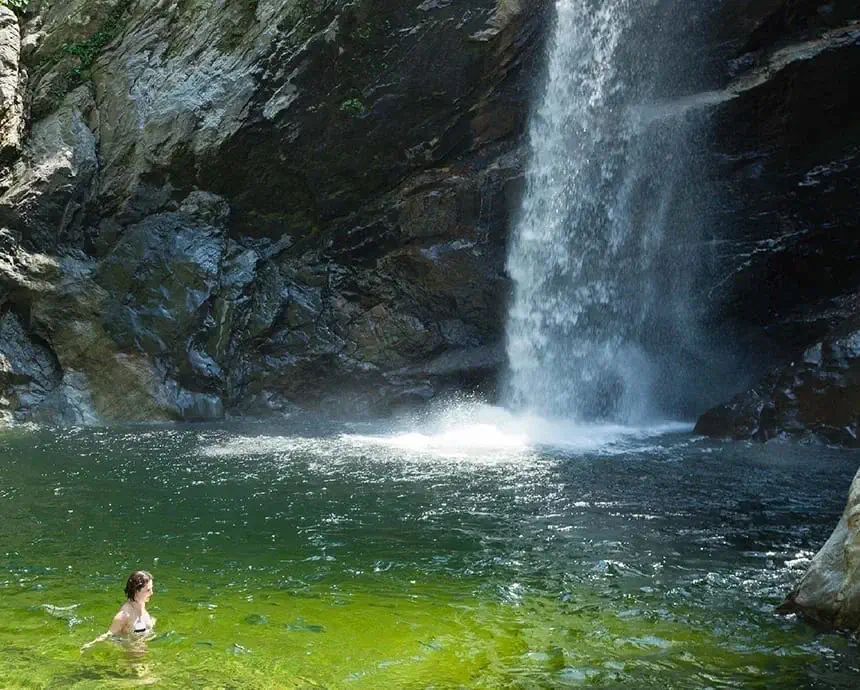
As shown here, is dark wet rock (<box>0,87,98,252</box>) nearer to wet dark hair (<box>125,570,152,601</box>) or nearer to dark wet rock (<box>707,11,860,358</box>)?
dark wet rock (<box>707,11,860,358</box>)

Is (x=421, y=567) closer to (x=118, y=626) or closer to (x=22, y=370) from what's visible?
(x=118, y=626)

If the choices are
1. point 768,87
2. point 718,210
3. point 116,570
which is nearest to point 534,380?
point 718,210

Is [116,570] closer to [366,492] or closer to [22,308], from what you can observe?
[366,492]

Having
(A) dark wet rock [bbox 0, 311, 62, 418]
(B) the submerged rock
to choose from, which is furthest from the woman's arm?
(A) dark wet rock [bbox 0, 311, 62, 418]

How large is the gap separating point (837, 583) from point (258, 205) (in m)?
17.7

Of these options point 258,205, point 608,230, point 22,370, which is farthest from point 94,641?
point 608,230

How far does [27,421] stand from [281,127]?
30.8 ft

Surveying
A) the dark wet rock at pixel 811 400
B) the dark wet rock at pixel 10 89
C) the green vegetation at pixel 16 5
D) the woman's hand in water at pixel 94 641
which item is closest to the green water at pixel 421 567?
the woman's hand in water at pixel 94 641

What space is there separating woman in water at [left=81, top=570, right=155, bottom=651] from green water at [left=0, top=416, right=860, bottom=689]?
0.17 meters

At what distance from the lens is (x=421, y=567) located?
806cm

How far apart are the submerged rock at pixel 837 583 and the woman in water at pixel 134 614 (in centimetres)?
510

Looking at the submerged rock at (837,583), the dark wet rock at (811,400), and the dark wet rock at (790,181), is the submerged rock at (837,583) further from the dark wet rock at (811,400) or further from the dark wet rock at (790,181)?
the dark wet rock at (790,181)

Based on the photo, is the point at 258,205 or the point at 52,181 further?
the point at 258,205

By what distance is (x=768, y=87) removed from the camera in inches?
683
